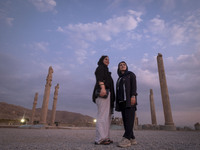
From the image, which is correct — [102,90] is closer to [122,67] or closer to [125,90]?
[125,90]

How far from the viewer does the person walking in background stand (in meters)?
3.16

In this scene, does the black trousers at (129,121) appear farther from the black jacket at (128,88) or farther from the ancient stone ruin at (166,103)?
the ancient stone ruin at (166,103)

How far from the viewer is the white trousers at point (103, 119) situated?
323cm

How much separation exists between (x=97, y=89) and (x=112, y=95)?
0.48 metres

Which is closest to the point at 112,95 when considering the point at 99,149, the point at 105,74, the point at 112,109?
the point at 112,109

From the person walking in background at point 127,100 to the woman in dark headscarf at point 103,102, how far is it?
0.78ft

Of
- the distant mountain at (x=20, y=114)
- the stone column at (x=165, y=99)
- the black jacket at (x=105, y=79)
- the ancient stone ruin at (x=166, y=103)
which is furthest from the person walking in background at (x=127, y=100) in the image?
the distant mountain at (x=20, y=114)

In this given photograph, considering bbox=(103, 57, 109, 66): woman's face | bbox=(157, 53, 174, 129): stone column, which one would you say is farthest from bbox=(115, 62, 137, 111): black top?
bbox=(157, 53, 174, 129): stone column

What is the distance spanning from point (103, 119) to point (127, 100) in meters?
0.77

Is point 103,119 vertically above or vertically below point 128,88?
below

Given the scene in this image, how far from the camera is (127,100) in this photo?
3.24 m

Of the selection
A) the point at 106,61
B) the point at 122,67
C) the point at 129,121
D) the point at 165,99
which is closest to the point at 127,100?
the point at 129,121

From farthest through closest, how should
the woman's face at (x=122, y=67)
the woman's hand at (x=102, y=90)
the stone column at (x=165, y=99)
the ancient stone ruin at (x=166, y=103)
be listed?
the stone column at (x=165, y=99) → the ancient stone ruin at (x=166, y=103) → the woman's face at (x=122, y=67) → the woman's hand at (x=102, y=90)

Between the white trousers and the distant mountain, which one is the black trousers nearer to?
the white trousers
